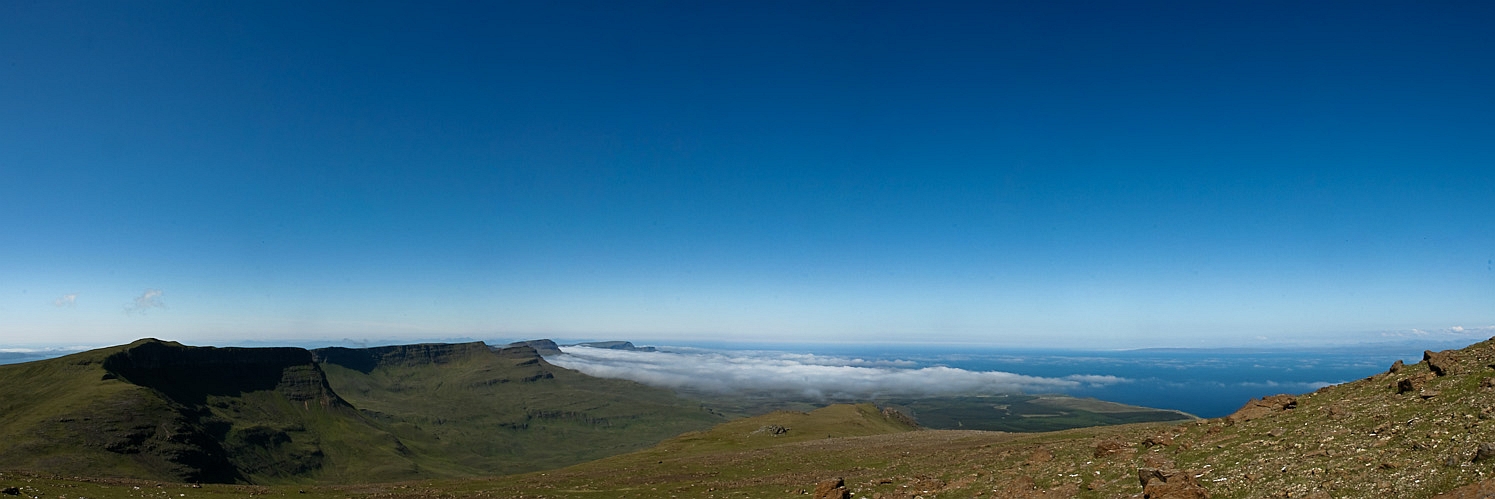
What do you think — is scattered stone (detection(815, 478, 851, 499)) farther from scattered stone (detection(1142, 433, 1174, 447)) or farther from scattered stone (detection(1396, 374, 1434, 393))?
scattered stone (detection(1396, 374, 1434, 393))

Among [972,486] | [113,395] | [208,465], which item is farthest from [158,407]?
[972,486]

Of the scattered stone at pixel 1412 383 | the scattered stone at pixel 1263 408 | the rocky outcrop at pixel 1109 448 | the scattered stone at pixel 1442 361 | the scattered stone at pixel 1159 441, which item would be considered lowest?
the rocky outcrop at pixel 1109 448

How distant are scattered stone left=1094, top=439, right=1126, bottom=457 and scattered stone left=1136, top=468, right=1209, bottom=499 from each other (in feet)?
23.5

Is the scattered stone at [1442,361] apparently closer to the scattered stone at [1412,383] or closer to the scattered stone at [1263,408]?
the scattered stone at [1412,383]

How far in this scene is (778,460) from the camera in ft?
→ 206

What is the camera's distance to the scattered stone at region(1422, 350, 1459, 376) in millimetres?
26797

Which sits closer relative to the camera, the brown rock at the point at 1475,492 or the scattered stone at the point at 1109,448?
the brown rock at the point at 1475,492

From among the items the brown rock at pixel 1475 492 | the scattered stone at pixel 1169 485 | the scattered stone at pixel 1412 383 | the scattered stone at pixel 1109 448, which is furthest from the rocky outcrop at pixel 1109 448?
the brown rock at pixel 1475 492

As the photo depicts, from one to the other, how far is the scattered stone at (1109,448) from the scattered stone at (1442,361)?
1271 cm

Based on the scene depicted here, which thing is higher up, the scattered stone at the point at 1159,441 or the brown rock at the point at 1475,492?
the brown rock at the point at 1475,492

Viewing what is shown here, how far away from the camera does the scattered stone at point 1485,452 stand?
1722 centimetres

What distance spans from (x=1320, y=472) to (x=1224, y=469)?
3.32m

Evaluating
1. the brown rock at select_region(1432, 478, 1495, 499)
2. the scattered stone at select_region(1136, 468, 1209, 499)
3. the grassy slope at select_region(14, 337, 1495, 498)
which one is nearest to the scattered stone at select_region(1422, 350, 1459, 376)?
the grassy slope at select_region(14, 337, 1495, 498)

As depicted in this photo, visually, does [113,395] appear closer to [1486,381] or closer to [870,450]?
[870,450]
